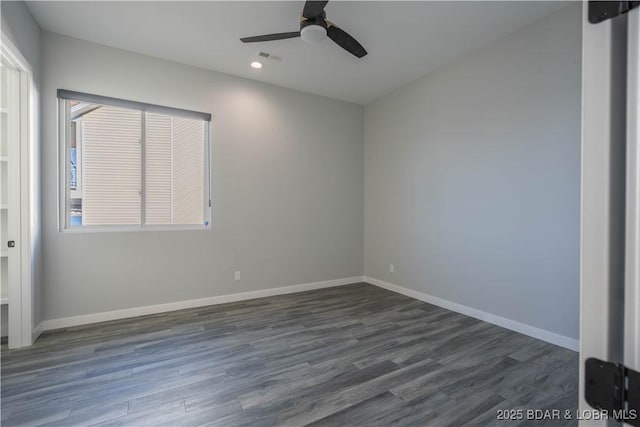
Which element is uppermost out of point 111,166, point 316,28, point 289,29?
point 289,29

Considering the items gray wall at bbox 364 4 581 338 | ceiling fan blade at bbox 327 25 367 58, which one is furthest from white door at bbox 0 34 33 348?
gray wall at bbox 364 4 581 338

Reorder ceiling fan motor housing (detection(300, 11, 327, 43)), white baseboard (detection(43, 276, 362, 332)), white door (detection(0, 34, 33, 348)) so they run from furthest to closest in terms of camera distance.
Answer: white baseboard (detection(43, 276, 362, 332)), white door (detection(0, 34, 33, 348)), ceiling fan motor housing (detection(300, 11, 327, 43))

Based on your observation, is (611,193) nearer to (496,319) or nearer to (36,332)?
(496,319)

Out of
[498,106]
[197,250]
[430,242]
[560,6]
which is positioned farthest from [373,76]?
[197,250]

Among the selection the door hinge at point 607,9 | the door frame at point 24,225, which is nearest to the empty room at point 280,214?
the door frame at point 24,225

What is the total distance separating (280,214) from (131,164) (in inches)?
77.9

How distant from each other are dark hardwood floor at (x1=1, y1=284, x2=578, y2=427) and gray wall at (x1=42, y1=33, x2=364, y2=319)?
20.5 inches

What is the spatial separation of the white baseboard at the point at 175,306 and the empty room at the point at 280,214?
2cm

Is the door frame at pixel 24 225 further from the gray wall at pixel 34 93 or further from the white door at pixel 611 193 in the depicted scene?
the white door at pixel 611 193

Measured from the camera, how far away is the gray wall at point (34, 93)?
2447mm

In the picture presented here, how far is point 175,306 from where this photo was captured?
11.9 feet

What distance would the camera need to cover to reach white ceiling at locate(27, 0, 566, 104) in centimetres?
262

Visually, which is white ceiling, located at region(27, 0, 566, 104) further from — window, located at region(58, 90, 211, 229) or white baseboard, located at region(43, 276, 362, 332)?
white baseboard, located at region(43, 276, 362, 332)

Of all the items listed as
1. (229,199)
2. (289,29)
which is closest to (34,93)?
(229,199)
